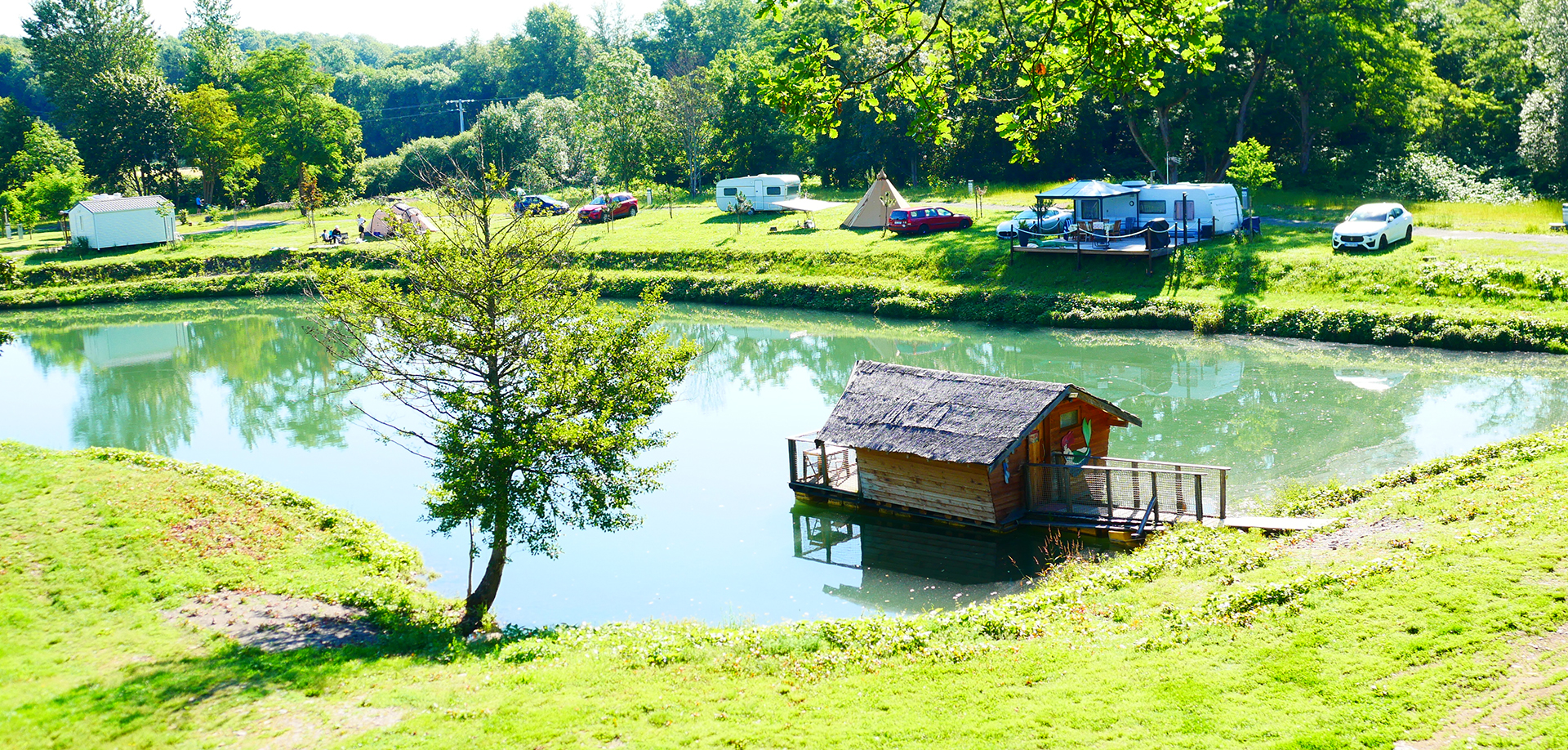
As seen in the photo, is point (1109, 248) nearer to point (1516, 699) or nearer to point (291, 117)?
point (1516, 699)

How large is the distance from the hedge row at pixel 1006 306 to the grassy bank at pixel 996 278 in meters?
0.05

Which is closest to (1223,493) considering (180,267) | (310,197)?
(180,267)

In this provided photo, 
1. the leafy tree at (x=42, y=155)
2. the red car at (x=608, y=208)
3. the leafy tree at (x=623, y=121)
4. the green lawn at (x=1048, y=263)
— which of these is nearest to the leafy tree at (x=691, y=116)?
the leafy tree at (x=623, y=121)

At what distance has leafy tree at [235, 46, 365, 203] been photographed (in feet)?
242

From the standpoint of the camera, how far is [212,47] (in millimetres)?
96375

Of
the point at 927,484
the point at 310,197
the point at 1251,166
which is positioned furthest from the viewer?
the point at 310,197

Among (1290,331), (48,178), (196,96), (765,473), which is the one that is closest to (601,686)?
(765,473)

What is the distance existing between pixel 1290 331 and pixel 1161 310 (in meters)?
4.05

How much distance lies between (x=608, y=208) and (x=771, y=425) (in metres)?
36.1

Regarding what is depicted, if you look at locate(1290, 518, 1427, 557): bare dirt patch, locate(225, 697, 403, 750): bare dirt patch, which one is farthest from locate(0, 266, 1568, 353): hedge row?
locate(1290, 518, 1427, 557): bare dirt patch

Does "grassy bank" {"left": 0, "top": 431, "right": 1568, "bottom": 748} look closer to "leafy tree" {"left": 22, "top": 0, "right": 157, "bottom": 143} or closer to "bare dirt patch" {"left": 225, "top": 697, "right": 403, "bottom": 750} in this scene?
"bare dirt patch" {"left": 225, "top": 697, "right": 403, "bottom": 750}

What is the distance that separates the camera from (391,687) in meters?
11.9

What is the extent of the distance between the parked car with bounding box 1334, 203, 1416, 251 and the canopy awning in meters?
7.34

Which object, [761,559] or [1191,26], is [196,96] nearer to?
[761,559]
